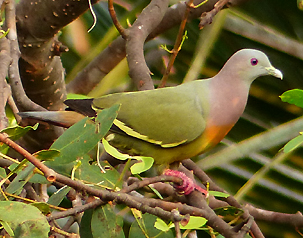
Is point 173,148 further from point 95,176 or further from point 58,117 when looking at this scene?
point 95,176

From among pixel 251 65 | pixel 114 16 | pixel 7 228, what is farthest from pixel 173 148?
pixel 7 228

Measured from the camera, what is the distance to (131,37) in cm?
124

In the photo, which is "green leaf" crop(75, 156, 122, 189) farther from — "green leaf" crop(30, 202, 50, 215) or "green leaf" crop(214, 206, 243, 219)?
"green leaf" crop(214, 206, 243, 219)

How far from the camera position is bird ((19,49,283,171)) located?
41.1 inches

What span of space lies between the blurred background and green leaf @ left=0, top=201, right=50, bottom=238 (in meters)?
1.12

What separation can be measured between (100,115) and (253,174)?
3.57ft

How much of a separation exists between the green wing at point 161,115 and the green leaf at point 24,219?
62 centimetres

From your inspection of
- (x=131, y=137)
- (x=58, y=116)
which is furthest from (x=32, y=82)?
(x=131, y=137)

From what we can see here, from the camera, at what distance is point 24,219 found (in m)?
0.42

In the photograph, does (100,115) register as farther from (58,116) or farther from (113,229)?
(58,116)

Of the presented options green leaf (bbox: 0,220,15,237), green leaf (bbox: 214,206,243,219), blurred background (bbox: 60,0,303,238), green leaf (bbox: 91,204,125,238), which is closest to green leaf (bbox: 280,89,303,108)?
green leaf (bbox: 214,206,243,219)

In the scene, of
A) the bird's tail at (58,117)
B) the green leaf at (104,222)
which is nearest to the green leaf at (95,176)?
the green leaf at (104,222)

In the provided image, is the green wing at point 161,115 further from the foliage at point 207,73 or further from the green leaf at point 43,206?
the green leaf at point 43,206

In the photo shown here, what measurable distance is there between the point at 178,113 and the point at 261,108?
57 cm
